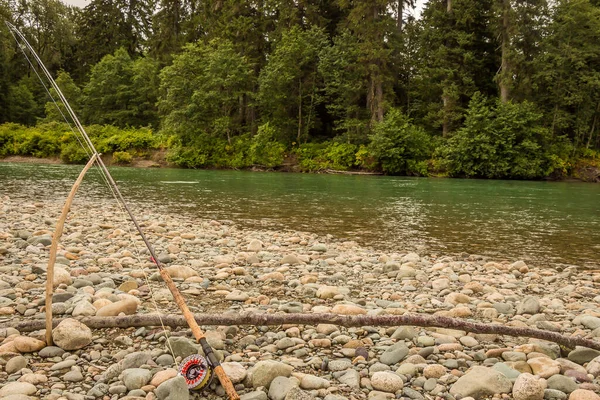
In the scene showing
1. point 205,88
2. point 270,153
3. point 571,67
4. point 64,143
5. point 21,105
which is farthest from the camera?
point 21,105

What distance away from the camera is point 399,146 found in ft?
89.6

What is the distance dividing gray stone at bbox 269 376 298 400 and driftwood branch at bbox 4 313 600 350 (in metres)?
0.75

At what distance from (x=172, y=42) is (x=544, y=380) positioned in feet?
154

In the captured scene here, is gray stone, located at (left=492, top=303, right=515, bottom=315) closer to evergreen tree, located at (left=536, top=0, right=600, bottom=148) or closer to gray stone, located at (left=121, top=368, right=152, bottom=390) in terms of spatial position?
gray stone, located at (left=121, top=368, right=152, bottom=390)

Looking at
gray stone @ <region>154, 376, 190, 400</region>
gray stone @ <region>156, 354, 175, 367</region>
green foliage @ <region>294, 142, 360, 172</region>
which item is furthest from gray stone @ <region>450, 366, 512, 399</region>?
green foliage @ <region>294, 142, 360, 172</region>

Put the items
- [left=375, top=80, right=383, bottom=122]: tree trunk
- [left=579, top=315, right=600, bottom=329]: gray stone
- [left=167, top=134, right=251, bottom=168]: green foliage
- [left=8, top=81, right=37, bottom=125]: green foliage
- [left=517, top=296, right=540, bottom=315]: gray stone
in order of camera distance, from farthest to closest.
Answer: [left=8, top=81, right=37, bottom=125]: green foliage, [left=167, top=134, right=251, bottom=168]: green foliage, [left=375, top=80, right=383, bottom=122]: tree trunk, [left=517, top=296, right=540, bottom=315]: gray stone, [left=579, top=315, right=600, bottom=329]: gray stone

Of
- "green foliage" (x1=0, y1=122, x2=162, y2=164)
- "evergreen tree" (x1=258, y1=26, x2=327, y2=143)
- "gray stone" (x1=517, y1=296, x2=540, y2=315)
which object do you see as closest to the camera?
"gray stone" (x1=517, y1=296, x2=540, y2=315)

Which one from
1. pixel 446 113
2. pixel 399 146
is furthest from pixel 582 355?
pixel 446 113

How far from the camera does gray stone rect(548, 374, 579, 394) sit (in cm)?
235

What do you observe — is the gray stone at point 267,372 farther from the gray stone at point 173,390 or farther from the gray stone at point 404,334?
the gray stone at point 404,334

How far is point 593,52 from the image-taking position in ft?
89.3

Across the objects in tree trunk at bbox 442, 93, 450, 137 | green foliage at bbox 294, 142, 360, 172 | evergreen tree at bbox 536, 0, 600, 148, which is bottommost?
green foliage at bbox 294, 142, 360, 172

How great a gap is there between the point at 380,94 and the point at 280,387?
29.6m

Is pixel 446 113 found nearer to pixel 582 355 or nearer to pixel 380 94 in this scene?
pixel 380 94
